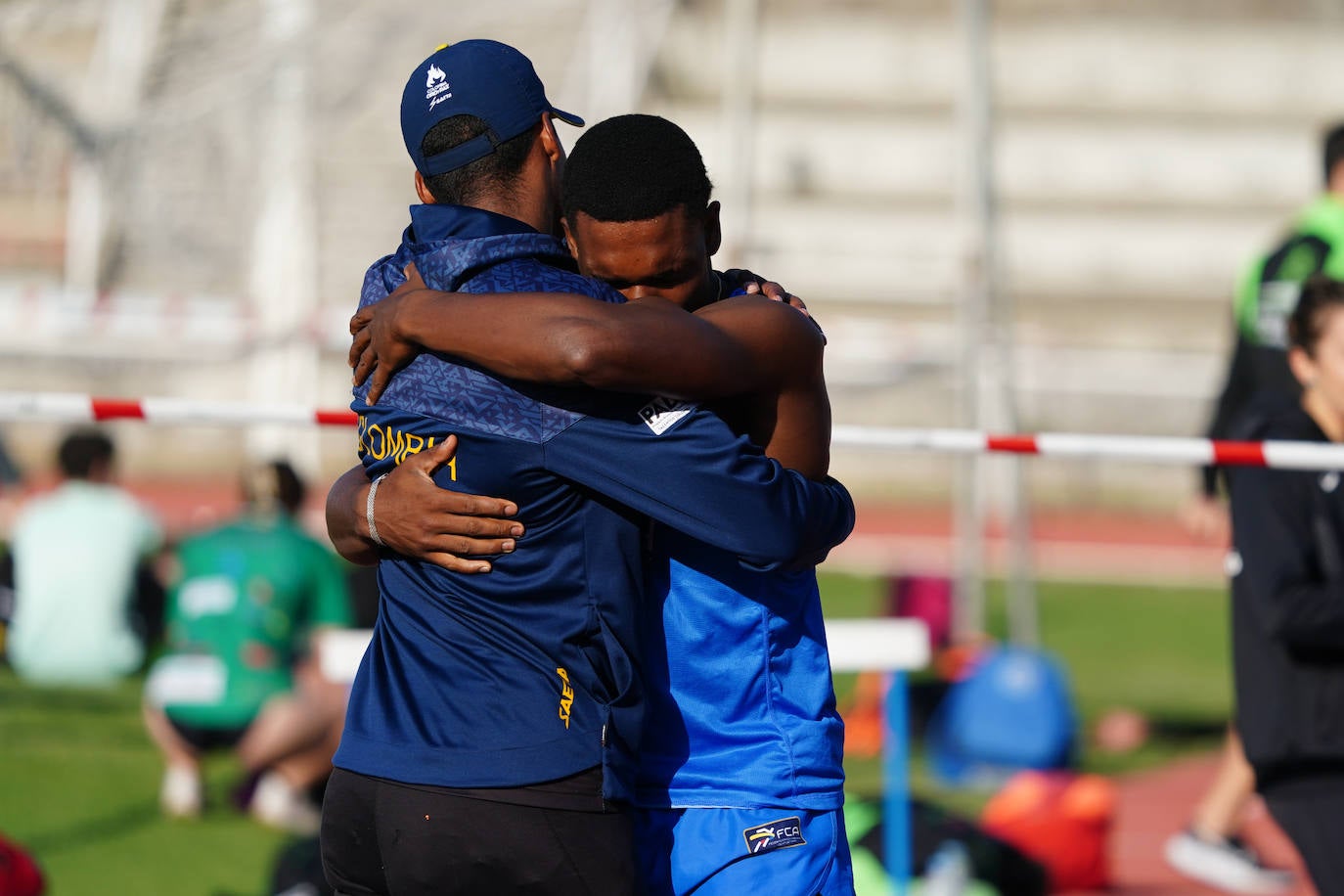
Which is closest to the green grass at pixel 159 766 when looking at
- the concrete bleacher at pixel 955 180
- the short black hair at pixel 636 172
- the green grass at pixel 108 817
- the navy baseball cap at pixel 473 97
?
the green grass at pixel 108 817

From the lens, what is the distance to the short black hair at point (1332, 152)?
6.17m

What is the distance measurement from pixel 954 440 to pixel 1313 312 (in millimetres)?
922

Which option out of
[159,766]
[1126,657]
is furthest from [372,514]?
[1126,657]

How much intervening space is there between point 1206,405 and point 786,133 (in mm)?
7203

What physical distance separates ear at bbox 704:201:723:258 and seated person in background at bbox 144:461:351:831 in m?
4.50

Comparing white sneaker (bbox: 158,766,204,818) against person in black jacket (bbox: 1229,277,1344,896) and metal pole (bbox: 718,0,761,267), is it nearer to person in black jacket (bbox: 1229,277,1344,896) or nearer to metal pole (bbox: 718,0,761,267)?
metal pole (bbox: 718,0,761,267)

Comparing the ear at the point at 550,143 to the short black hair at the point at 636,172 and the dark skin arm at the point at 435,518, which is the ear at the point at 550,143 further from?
the dark skin arm at the point at 435,518

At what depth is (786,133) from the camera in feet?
75.4

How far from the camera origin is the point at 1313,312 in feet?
12.8

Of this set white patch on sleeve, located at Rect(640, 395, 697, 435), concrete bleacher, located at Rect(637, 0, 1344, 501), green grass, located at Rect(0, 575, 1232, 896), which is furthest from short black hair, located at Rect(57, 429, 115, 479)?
concrete bleacher, located at Rect(637, 0, 1344, 501)

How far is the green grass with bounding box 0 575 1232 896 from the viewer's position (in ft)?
19.0

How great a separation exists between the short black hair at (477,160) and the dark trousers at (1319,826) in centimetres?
232

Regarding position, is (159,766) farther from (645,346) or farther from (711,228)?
(645,346)

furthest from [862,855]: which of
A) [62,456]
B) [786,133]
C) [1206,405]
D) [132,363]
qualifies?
[786,133]
